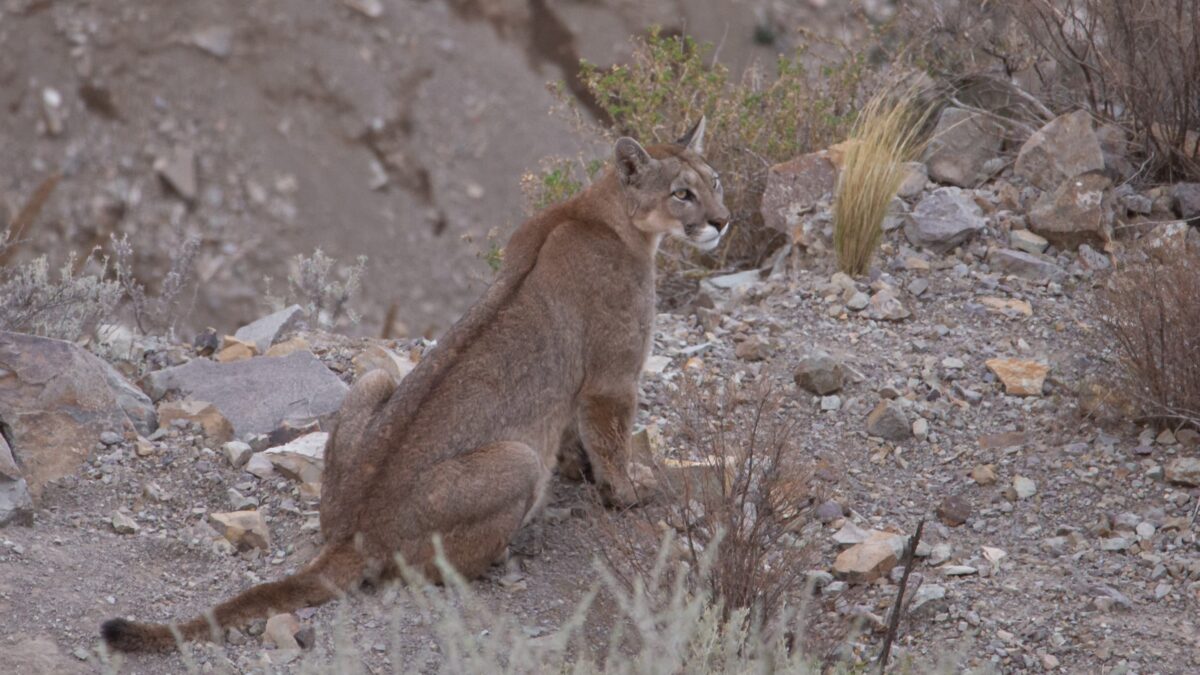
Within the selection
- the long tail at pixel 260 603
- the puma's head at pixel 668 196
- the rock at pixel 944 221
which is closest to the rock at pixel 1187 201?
the rock at pixel 944 221

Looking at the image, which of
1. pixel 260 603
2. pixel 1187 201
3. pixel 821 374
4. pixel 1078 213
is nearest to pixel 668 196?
pixel 821 374

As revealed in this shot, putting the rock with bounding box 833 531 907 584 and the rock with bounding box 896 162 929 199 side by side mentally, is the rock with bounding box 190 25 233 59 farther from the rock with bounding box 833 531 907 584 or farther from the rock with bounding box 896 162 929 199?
the rock with bounding box 833 531 907 584

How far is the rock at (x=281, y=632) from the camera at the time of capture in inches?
219

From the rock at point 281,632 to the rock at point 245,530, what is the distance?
0.88 metres

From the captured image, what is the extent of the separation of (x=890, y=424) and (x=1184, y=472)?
4.69 ft

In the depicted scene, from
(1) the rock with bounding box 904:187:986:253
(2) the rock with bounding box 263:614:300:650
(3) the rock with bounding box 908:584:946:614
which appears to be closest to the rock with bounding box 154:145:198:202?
(1) the rock with bounding box 904:187:986:253

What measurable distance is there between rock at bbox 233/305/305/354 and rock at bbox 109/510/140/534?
1.94 meters

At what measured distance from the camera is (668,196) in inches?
272

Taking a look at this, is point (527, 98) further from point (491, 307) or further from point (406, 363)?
point (491, 307)

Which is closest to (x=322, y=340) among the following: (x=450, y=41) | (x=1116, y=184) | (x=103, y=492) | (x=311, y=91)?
(x=103, y=492)

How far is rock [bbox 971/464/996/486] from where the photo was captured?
6.90m

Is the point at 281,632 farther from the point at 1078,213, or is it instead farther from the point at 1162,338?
the point at 1078,213

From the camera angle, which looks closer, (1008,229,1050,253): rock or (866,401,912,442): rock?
(866,401,912,442): rock

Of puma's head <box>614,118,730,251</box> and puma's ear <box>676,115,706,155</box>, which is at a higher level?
puma's ear <box>676,115,706,155</box>
